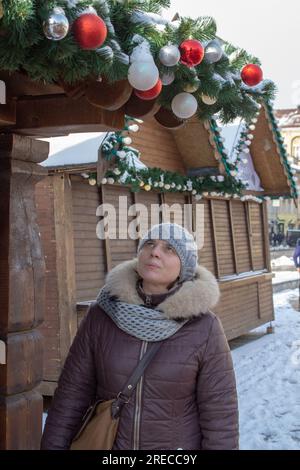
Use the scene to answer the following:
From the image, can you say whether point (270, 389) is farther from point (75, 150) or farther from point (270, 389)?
point (75, 150)

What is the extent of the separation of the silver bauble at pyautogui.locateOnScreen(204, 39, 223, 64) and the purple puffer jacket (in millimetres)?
1231

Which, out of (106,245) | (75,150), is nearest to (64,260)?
(106,245)

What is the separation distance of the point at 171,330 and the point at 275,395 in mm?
5556

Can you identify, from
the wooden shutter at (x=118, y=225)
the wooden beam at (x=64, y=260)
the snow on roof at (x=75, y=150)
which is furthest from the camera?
the wooden shutter at (x=118, y=225)

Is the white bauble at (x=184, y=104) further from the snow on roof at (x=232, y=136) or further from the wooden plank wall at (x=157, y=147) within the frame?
the snow on roof at (x=232, y=136)

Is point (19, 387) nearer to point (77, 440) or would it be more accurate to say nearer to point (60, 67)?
point (77, 440)

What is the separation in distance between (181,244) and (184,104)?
92 cm

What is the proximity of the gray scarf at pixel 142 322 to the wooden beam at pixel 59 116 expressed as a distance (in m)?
1.13

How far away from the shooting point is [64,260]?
6879 millimetres

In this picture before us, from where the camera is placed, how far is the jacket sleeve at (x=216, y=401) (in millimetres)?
2525

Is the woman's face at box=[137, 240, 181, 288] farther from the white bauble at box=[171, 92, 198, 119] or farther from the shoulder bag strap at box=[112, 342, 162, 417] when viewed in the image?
the white bauble at box=[171, 92, 198, 119]

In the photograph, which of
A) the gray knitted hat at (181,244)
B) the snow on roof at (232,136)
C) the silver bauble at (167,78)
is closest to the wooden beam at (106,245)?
the snow on roof at (232,136)

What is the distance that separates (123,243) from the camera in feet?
26.7

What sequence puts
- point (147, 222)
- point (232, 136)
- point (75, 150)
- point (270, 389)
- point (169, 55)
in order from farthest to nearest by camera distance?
point (232, 136), point (147, 222), point (270, 389), point (75, 150), point (169, 55)
